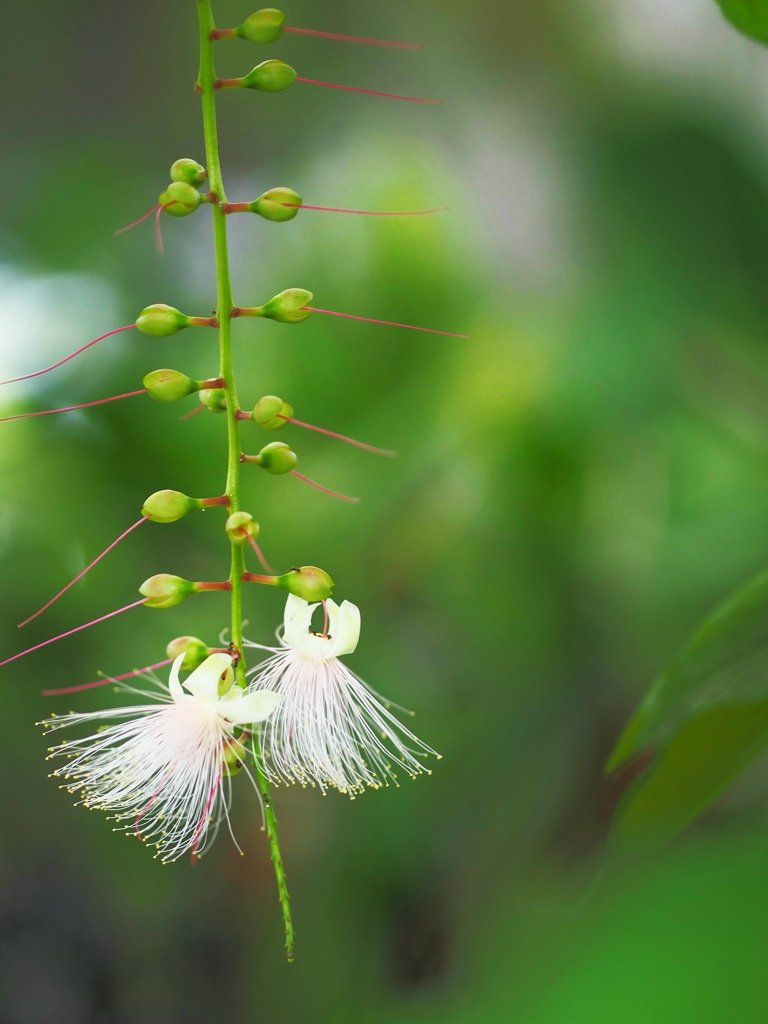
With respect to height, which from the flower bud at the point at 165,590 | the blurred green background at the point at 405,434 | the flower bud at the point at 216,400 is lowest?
the blurred green background at the point at 405,434

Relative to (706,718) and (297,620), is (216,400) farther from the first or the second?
(706,718)

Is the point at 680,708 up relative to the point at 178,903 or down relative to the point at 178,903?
up

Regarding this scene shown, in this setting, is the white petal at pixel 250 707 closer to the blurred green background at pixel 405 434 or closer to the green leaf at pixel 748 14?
the green leaf at pixel 748 14

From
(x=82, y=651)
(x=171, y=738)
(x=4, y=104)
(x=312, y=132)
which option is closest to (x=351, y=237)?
(x=312, y=132)

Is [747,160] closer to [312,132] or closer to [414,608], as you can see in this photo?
[312,132]

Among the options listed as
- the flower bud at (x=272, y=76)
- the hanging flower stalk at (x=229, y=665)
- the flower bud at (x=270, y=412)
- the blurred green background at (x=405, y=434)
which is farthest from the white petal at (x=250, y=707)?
the blurred green background at (x=405, y=434)

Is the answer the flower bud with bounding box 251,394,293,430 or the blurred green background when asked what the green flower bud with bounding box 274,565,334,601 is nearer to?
the flower bud with bounding box 251,394,293,430
